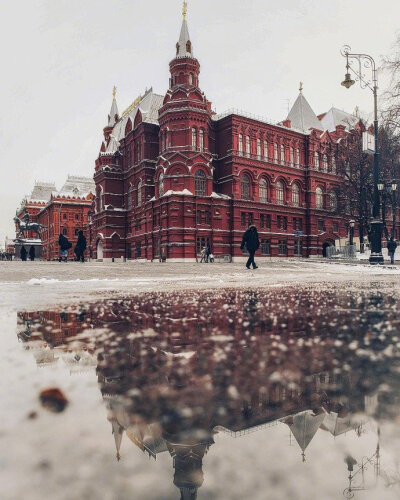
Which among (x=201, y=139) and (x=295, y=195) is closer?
(x=201, y=139)

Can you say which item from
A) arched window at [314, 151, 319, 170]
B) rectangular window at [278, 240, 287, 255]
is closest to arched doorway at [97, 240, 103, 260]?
rectangular window at [278, 240, 287, 255]

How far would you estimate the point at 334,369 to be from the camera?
1442mm

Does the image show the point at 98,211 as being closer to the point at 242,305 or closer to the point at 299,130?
the point at 299,130

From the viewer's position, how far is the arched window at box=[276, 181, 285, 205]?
46781mm

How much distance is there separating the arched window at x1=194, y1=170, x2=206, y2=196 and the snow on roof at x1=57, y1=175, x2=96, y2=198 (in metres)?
41.0

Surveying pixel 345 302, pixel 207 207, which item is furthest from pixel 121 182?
pixel 345 302

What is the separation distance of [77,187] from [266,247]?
46.3 meters

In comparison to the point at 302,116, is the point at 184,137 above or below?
below

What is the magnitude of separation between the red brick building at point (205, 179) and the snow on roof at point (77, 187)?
23.7 m

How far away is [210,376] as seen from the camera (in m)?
1.34

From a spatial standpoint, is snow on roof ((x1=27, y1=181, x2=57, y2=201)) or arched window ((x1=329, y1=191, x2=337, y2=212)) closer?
arched window ((x1=329, y1=191, x2=337, y2=212))

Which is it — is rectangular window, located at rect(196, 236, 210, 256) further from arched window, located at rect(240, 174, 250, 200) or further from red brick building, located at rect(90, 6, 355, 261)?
arched window, located at rect(240, 174, 250, 200)

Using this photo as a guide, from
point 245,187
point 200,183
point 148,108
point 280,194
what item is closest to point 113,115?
point 148,108

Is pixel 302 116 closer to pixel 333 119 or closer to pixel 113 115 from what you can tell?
pixel 333 119
